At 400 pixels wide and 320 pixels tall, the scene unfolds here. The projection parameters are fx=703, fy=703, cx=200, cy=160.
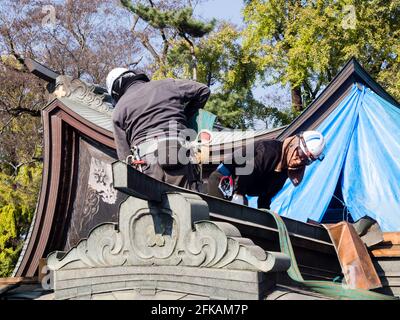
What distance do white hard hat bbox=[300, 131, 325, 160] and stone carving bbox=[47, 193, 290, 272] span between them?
6.14 feet

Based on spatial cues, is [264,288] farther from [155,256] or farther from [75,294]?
[75,294]

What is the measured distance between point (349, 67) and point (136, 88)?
3379 millimetres

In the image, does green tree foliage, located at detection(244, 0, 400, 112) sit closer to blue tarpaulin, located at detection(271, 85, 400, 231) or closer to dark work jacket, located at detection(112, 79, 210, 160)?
blue tarpaulin, located at detection(271, 85, 400, 231)

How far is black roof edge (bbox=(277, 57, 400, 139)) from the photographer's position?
7621 mm

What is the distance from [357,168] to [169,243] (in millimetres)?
4269

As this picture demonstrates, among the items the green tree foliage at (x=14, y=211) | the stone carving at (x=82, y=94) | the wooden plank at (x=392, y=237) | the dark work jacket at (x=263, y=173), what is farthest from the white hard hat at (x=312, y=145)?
the green tree foliage at (x=14, y=211)

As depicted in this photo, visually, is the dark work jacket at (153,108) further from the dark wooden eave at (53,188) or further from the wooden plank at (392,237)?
the dark wooden eave at (53,188)

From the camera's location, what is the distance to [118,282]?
329 cm

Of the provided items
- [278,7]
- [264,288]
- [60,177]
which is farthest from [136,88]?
[278,7]

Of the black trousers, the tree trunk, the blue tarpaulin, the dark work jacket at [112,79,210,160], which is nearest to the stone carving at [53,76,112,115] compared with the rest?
the blue tarpaulin

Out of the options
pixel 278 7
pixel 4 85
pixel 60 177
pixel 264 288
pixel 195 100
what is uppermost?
pixel 278 7

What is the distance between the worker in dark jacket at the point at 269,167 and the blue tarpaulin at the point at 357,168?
5.45 ft

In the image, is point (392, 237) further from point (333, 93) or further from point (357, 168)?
point (333, 93)

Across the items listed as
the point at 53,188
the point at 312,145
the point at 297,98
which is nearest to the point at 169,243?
the point at 312,145
